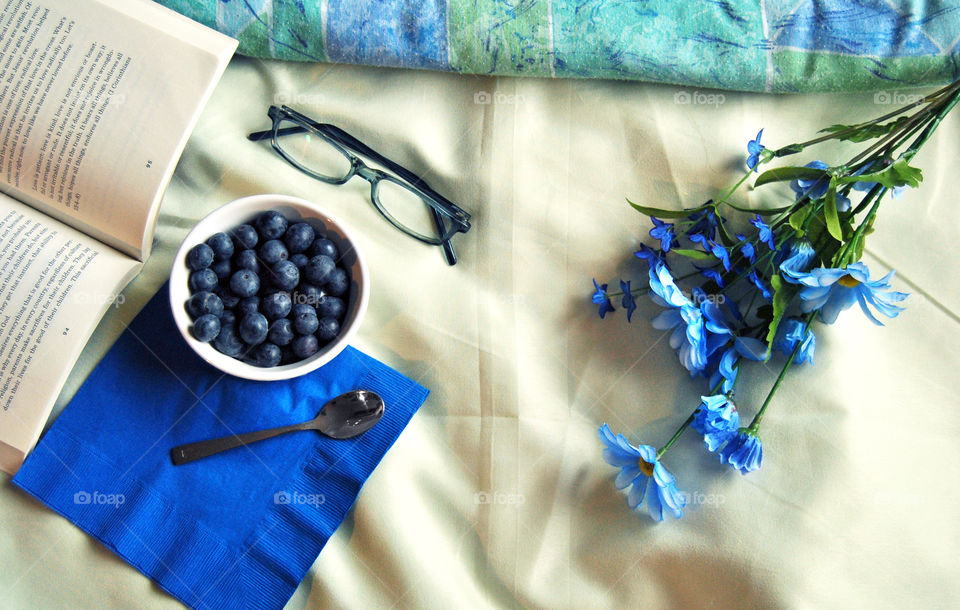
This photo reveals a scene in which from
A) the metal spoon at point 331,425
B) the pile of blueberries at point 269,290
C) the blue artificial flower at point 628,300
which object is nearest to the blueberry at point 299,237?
the pile of blueberries at point 269,290

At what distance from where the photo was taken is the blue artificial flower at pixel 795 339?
0.45 meters

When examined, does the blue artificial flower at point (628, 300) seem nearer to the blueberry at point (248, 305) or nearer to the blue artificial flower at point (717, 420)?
the blue artificial flower at point (717, 420)

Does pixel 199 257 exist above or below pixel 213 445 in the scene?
above

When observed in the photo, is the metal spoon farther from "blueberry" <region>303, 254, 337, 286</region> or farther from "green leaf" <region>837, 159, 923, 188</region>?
"green leaf" <region>837, 159, 923, 188</region>

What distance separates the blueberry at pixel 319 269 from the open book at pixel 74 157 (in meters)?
0.12

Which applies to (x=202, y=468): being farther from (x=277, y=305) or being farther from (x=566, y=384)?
(x=566, y=384)

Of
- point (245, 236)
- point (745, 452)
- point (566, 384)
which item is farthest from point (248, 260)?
point (745, 452)

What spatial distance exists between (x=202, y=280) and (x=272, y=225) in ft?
0.19

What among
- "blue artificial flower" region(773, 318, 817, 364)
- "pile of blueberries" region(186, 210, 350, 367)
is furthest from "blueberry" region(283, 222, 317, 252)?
"blue artificial flower" region(773, 318, 817, 364)

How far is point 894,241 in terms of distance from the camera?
0.52 metres

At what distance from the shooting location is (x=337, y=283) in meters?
0.47

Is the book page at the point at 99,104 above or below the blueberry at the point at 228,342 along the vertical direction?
above

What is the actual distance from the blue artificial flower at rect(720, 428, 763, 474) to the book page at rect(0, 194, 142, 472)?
1.40ft

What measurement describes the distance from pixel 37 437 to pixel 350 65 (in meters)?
0.35
